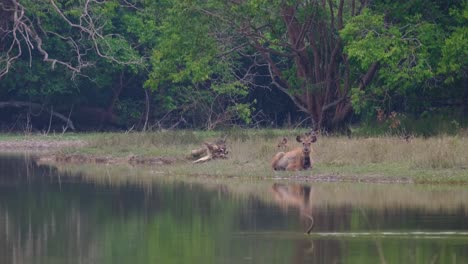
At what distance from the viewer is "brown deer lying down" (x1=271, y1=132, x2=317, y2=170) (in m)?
26.0

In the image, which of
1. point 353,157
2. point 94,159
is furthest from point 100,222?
point 94,159

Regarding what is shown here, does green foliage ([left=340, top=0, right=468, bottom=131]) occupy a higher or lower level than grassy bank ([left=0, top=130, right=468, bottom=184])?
higher

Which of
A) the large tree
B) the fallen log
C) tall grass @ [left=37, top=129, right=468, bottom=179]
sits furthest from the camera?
the large tree

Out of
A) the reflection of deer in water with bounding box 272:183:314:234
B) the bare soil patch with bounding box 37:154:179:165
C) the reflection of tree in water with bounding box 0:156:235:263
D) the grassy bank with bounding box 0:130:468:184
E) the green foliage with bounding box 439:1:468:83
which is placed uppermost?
the green foliage with bounding box 439:1:468:83

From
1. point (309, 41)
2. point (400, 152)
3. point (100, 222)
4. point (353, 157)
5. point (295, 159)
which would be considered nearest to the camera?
point (100, 222)

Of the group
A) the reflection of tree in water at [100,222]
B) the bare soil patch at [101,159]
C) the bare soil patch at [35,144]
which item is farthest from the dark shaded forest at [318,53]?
the reflection of tree in water at [100,222]

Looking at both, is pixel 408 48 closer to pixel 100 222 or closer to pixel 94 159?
pixel 94 159

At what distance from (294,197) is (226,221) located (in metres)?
3.47

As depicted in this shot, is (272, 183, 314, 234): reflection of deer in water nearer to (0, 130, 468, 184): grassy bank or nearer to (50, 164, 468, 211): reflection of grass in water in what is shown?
Answer: (50, 164, 468, 211): reflection of grass in water

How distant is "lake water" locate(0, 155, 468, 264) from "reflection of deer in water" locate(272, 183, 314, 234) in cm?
3

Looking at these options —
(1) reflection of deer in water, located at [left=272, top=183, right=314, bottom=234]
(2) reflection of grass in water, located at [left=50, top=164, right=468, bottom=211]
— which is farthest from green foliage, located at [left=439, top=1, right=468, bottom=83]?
(1) reflection of deer in water, located at [left=272, top=183, right=314, bottom=234]

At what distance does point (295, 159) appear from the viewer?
26.3 metres

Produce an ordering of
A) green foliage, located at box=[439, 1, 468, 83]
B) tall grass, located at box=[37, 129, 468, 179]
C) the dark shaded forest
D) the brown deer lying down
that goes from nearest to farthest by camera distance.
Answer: tall grass, located at box=[37, 129, 468, 179], the brown deer lying down, green foliage, located at box=[439, 1, 468, 83], the dark shaded forest

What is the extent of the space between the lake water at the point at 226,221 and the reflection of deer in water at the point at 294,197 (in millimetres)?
26
